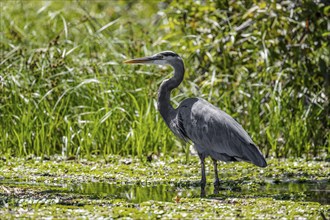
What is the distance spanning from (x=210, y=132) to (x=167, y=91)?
852mm

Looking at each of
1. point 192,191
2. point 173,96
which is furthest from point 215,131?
point 173,96

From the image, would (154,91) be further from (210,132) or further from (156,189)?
(156,189)

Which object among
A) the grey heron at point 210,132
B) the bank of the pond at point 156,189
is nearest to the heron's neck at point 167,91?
the grey heron at point 210,132

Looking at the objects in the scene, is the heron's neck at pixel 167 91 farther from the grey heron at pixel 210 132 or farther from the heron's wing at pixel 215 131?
the heron's wing at pixel 215 131

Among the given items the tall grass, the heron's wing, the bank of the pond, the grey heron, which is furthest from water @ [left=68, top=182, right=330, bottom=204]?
the tall grass

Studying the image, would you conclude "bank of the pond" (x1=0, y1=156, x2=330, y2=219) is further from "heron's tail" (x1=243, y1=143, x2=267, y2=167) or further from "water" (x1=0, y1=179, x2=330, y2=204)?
"heron's tail" (x1=243, y1=143, x2=267, y2=167)

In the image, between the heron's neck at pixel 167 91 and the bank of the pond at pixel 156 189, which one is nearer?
the bank of the pond at pixel 156 189

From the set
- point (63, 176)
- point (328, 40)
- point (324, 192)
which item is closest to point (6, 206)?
point (63, 176)

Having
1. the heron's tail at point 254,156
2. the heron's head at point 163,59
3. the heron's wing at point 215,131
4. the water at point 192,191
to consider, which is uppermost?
the heron's head at point 163,59

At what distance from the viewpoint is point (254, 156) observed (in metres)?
6.70

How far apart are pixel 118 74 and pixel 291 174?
2.73 metres

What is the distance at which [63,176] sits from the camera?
748cm

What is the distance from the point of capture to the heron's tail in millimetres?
6637

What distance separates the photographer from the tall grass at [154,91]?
8.71 meters
